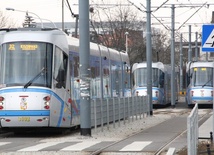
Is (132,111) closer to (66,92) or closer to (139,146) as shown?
(66,92)

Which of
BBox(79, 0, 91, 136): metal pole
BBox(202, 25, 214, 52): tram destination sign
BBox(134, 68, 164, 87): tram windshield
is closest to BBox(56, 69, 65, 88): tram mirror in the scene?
BBox(79, 0, 91, 136): metal pole

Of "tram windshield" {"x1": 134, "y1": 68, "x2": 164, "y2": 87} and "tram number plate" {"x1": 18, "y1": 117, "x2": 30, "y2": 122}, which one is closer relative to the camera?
"tram number plate" {"x1": 18, "y1": 117, "x2": 30, "y2": 122}

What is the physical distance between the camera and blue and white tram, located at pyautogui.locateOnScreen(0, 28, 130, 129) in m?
20.6

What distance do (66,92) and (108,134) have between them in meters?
1.94

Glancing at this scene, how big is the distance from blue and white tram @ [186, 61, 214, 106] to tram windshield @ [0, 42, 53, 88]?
26.5m

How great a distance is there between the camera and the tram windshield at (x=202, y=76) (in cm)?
4684

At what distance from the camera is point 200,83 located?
154 feet

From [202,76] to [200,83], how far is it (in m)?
0.53

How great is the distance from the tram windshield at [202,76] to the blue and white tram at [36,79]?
2531cm

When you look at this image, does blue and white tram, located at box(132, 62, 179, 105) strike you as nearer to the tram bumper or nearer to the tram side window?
the tram side window

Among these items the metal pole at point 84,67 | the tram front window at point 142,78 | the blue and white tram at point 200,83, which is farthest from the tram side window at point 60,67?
the tram front window at point 142,78

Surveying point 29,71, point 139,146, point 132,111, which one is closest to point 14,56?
point 29,71

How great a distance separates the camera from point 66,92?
2189cm

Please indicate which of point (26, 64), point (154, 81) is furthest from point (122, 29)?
point (26, 64)
